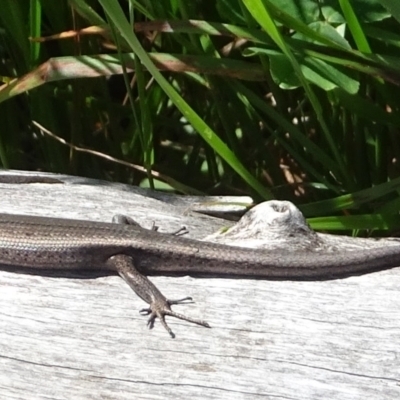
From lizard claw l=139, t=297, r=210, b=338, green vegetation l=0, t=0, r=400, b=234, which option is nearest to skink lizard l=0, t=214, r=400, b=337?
lizard claw l=139, t=297, r=210, b=338

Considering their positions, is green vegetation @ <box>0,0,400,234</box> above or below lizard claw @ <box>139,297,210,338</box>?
above

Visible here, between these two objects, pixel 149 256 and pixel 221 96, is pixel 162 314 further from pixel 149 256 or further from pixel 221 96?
pixel 221 96

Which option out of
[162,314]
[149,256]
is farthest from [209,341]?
[149,256]

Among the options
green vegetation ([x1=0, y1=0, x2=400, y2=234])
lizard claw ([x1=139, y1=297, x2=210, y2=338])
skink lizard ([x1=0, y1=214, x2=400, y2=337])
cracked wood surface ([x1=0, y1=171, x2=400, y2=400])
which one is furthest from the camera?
green vegetation ([x1=0, y1=0, x2=400, y2=234])

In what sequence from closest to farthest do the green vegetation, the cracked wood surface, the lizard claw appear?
the cracked wood surface < the lizard claw < the green vegetation

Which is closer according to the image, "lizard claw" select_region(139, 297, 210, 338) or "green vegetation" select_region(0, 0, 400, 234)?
"lizard claw" select_region(139, 297, 210, 338)

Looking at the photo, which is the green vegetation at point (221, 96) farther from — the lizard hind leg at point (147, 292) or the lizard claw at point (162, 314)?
the lizard claw at point (162, 314)

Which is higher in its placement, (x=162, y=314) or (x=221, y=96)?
(x=221, y=96)

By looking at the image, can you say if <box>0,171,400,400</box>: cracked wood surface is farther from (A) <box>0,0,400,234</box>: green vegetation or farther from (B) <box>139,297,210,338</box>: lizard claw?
(A) <box>0,0,400,234</box>: green vegetation

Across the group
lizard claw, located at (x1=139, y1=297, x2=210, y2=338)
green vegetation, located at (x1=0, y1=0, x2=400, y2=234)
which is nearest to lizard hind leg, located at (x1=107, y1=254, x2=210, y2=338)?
lizard claw, located at (x1=139, y1=297, x2=210, y2=338)

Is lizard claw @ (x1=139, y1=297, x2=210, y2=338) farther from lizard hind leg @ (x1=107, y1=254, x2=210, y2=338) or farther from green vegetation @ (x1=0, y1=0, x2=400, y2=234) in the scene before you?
green vegetation @ (x1=0, y1=0, x2=400, y2=234)
